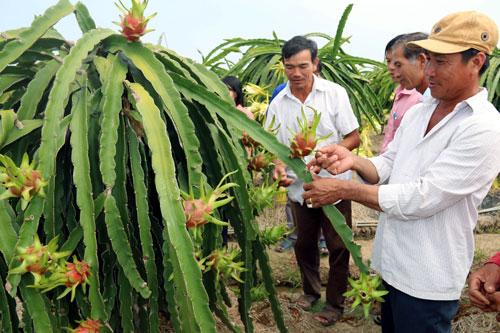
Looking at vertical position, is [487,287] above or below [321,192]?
below

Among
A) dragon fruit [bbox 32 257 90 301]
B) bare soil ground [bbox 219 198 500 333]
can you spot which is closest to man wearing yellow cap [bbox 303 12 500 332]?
dragon fruit [bbox 32 257 90 301]

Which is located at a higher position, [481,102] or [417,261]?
[481,102]

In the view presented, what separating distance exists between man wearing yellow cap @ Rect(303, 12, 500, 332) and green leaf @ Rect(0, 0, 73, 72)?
2.59ft

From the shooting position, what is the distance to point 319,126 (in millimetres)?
2623

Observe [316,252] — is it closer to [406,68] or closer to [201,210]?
[406,68]

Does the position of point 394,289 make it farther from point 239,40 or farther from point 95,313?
point 239,40

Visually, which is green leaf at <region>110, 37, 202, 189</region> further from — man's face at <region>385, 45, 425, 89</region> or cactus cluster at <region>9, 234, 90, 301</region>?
man's face at <region>385, 45, 425, 89</region>

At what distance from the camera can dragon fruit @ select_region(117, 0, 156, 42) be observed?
1118 millimetres

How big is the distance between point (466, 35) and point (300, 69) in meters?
1.28

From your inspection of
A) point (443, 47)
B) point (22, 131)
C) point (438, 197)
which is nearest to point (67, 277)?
point (22, 131)

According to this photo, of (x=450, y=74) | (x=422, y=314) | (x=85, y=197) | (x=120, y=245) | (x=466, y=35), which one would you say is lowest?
(x=422, y=314)

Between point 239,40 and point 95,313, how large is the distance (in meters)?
3.65

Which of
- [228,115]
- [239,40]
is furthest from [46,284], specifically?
[239,40]

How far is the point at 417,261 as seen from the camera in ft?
4.93
